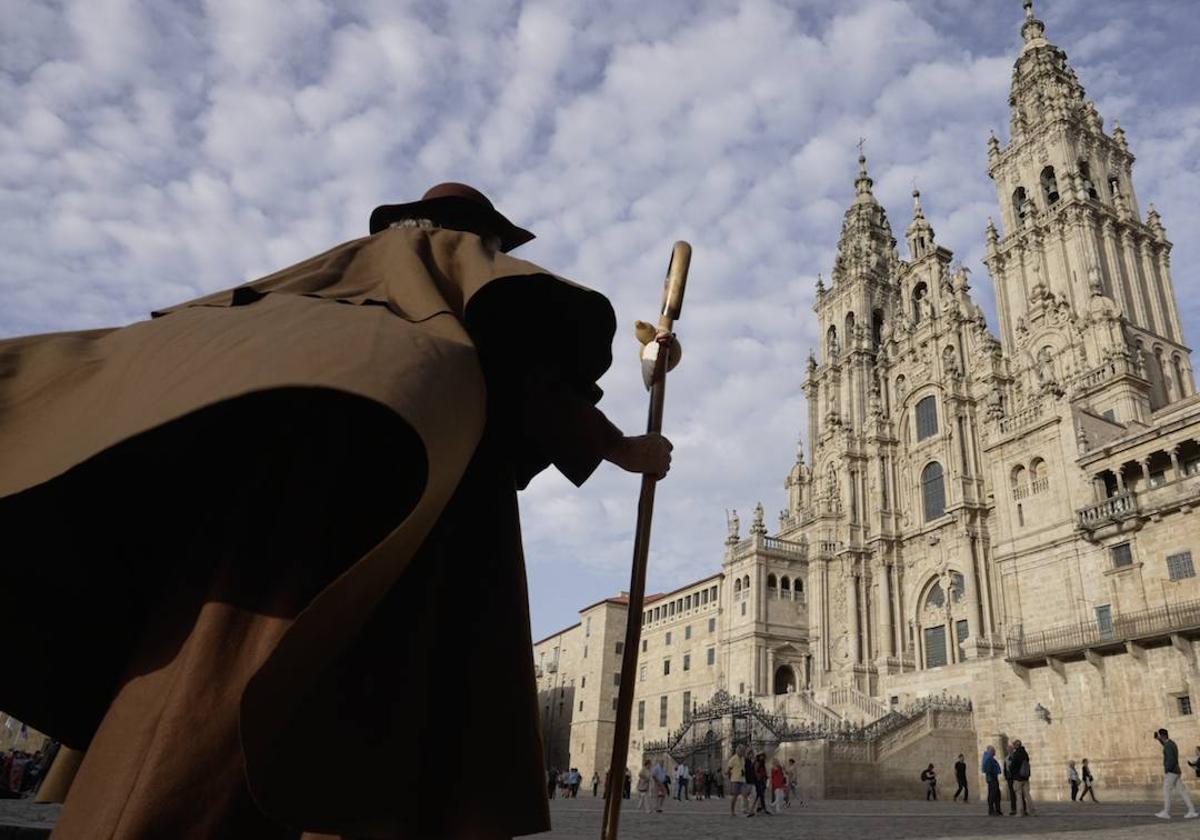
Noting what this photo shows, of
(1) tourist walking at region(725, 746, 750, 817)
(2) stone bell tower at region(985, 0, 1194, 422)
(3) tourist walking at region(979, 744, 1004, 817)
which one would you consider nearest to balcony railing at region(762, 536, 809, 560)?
(2) stone bell tower at region(985, 0, 1194, 422)

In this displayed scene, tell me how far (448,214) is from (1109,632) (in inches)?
1085

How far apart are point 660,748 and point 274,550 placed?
41.2 meters

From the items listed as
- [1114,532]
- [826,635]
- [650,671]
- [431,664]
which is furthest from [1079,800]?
[650,671]

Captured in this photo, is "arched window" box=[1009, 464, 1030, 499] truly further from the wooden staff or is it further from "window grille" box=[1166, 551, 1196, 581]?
the wooden staff

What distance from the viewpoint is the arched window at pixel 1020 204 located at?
3995 centimetres

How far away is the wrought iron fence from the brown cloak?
24.5 m

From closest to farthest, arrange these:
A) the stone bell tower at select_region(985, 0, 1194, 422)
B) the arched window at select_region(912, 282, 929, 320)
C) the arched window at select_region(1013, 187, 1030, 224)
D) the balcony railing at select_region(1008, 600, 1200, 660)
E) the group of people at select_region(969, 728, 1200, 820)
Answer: the group of people at select_region(969, 728, 1200, 820) < the balcony railing at select_region(1008, 600, 1200, 660) < the stone bell tower at select_region(985, 0, 1194, 422) < the arched window at select_region(1013, 187, 1030, 224) < the arched window at select_region(912, 282, 929, 320)

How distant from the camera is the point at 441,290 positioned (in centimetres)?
194

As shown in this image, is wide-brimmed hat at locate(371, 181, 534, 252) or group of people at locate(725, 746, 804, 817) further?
group of people at locate(725, 746, 804, 817)

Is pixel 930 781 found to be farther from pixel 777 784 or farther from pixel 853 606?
pixel 853 606

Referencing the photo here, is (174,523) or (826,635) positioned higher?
(826,635)

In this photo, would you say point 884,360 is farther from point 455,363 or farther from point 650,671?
point 455,363

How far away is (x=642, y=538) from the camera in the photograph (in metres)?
2.80

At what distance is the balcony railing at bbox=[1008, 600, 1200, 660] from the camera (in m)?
21.2
